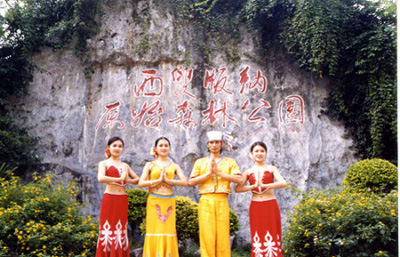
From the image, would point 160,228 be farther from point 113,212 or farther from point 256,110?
point 256,110

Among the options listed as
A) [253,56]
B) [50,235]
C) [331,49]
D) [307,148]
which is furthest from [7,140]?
[331,49]

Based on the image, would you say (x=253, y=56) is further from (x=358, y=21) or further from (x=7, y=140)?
(x=7, y=140)

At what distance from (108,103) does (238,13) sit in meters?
3.35

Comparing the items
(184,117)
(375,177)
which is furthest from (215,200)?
(184,117)

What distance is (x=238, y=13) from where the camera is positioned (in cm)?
836

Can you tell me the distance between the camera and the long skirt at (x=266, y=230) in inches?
181

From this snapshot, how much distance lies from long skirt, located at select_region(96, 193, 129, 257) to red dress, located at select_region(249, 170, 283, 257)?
159 centimetres

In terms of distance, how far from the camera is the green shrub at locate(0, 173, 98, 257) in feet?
16.7

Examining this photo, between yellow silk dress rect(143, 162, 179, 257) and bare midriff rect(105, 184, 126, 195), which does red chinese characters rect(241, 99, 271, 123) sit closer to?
yellow silk dress rect(143, 162, 179, 257)

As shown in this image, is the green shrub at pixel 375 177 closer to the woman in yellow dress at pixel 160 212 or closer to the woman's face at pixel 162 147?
the woman in yellow dress at pixel 160 212

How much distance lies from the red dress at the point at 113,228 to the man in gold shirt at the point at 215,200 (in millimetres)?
963

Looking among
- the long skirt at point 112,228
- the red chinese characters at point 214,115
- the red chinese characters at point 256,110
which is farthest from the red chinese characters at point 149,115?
the long skirt at point 112,228

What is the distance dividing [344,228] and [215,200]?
5.55 feet

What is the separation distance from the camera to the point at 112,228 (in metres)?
4.73
